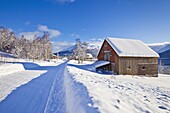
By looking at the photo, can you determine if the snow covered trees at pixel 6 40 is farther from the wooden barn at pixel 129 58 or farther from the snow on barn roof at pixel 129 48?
the snow on barn roof at pixel 129 48

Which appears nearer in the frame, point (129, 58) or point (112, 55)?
point (129, 58)

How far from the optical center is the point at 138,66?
1143 inches

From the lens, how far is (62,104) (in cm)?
679

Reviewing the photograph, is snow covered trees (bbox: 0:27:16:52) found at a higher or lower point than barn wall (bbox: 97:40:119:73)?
higher

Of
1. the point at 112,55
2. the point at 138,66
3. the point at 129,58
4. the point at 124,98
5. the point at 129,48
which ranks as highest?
the point at 129,48

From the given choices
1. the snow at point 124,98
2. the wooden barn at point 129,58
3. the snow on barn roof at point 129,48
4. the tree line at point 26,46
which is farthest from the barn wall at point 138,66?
the tree line at point 26,46

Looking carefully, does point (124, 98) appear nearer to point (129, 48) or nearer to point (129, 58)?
point (129, 58)

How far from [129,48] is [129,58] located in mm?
2293

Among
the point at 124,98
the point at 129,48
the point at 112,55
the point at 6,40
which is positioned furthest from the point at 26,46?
the point at 124,98

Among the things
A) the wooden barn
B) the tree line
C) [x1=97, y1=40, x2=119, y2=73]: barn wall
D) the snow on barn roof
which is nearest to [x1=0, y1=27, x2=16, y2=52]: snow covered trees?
the tree line

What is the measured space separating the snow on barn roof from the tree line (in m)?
38.1

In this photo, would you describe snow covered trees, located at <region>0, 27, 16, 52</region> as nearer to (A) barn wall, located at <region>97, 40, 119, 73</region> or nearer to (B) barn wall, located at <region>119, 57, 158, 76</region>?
(A) barn wall, located at <region>97, 40, 119, 73</region>

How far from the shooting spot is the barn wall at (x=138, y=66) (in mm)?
28000

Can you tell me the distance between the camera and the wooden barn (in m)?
27.9
